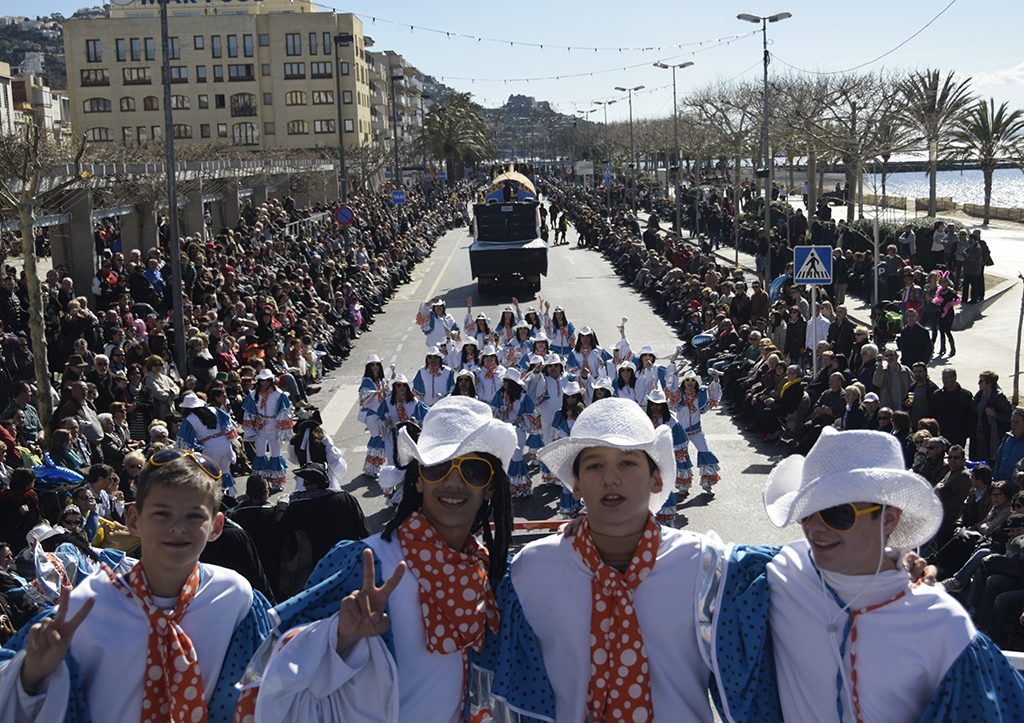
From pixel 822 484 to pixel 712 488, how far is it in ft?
31.6

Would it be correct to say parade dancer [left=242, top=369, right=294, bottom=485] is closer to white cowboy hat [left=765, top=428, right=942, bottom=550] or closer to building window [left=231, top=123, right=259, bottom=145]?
white cowboy hat [left=765, top=428, right=942, bottom=550]

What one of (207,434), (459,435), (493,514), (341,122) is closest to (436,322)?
(207,434)

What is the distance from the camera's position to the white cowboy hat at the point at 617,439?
3.29m

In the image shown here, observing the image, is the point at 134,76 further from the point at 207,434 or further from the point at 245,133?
the point at 207,434

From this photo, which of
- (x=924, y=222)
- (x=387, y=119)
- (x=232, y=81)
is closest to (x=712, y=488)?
(x=924, y=222)

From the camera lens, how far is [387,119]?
10850cm

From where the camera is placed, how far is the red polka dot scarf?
123 inches

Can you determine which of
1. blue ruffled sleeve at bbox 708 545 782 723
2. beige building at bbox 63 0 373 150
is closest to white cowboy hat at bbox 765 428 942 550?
blue ruffled sleeve at bbox 708 545 782 723

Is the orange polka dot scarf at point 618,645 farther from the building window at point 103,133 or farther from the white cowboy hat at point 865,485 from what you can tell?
the building window at point 103,133

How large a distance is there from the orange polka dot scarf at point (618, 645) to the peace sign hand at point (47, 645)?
154 cm

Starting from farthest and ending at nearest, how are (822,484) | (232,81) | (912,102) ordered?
(232,81) → (912,102) → (822,484)

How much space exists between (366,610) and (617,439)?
3.12 ft

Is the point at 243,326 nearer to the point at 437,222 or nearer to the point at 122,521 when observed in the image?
the point at 122,521

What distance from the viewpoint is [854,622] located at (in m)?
2.95
